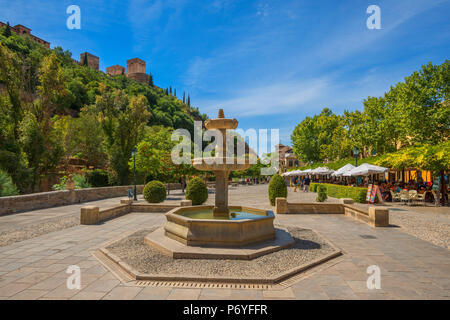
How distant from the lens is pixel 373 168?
16969mm

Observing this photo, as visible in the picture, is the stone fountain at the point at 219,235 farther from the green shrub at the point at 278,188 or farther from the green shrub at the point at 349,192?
the green shrub at the point at 349,192

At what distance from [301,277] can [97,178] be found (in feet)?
91.6

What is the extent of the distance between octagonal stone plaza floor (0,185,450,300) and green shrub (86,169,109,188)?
21360 mm

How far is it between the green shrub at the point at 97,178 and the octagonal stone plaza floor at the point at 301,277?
841 inches

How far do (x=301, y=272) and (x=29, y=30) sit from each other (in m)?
133

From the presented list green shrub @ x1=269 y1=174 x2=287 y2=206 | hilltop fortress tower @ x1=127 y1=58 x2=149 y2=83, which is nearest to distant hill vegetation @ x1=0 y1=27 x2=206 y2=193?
green shrub @ x1=269 y1=174 x2=287 y2=206

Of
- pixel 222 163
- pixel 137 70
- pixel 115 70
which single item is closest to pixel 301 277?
pixel 222 163

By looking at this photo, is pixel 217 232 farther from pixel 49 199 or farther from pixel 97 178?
pixel 97 178

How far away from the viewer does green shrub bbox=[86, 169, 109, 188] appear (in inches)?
1083

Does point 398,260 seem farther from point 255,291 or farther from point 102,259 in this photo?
point 102,259

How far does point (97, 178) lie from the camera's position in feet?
90.8

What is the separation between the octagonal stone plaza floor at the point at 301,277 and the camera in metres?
3.93

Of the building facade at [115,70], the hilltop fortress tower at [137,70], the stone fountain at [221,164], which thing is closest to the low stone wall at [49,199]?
the stone fountain at [221,164]

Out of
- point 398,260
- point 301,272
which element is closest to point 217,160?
point 301,272
